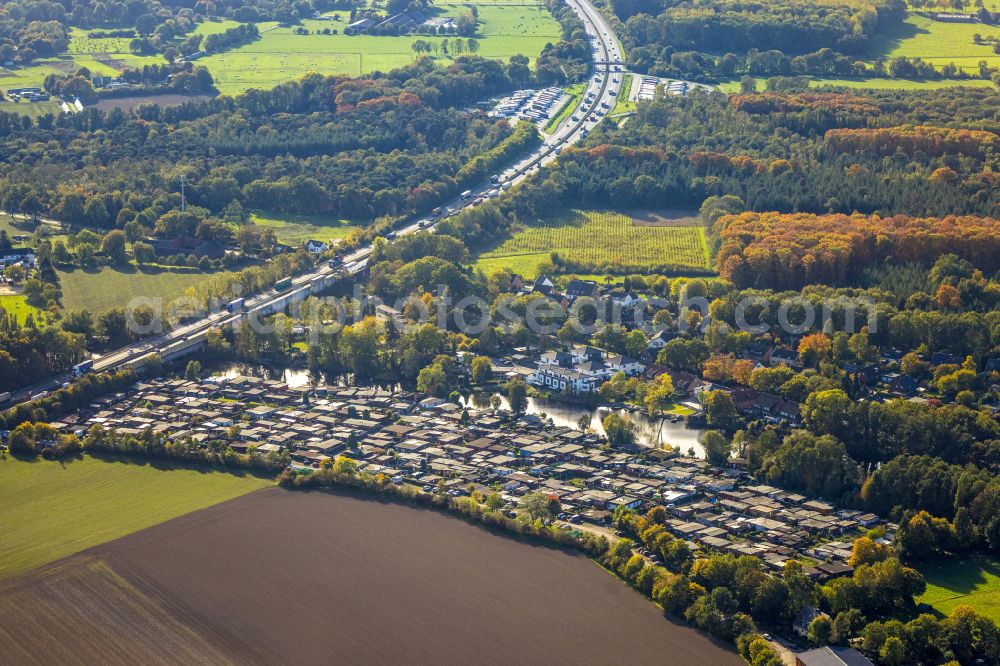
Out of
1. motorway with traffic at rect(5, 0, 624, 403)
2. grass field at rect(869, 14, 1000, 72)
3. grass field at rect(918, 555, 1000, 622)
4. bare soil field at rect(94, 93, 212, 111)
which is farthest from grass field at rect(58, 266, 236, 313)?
grass field at rect(869, 14, 1000, 72)

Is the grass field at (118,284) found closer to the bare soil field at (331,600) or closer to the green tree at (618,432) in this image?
the bare soil field at (331,600)

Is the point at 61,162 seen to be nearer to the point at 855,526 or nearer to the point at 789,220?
the point at 789,220

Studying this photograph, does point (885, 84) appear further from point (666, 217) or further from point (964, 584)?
point (964, 584)

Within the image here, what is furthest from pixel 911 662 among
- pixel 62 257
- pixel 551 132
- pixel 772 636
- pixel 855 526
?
pixel 551 132

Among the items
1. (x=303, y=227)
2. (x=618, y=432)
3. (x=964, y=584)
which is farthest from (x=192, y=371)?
(x=964, y=584)

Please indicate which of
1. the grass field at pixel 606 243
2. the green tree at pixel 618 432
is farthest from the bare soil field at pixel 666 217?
the green tree at pixel 618 432

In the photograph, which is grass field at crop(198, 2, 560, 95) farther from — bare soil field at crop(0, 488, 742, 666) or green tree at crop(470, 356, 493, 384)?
bare soil field at crop(0, 488, 742, 666)
